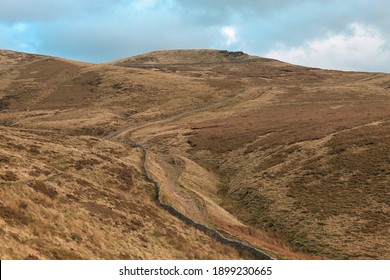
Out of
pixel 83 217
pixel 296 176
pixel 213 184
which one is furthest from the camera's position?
pixel 213 184

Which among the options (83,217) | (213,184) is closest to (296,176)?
(213,184)

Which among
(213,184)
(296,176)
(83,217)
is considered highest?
(296,176)

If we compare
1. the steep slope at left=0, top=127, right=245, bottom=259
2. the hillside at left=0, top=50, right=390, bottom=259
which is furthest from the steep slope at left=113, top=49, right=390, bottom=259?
the steep slope at left=0, top=127, right=245, bottom=259

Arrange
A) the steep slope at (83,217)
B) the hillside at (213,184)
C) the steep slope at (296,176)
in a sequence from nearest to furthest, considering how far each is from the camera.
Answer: the steep slope at (83,217), the hillside at (213,184), the steep slope at (296,176)

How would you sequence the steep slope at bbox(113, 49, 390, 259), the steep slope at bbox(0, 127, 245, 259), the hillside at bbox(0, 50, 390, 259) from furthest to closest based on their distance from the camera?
the steep slope at bbox(113, 49, 390, 259) → the hillside at bbox(0, 50, 390, 259) → the steep slope at bbox(0, 127, 245, 259)

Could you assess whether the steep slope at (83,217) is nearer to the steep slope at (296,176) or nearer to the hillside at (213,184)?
the hillside at (213,184)

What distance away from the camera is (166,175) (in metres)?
59.4

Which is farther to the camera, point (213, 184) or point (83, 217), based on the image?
point (213, 184)

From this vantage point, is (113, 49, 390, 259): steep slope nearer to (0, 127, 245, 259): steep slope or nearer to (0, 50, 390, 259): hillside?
(0, 50, 390, 259): hillside

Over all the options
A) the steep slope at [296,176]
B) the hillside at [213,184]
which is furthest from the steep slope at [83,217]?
the steep slope at [296,176]

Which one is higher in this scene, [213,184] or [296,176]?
[296,176]

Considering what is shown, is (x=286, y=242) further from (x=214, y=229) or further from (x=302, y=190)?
(x=302, y=190)

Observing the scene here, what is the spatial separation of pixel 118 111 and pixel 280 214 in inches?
3818

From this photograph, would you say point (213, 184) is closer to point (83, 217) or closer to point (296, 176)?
point (296, 176)
